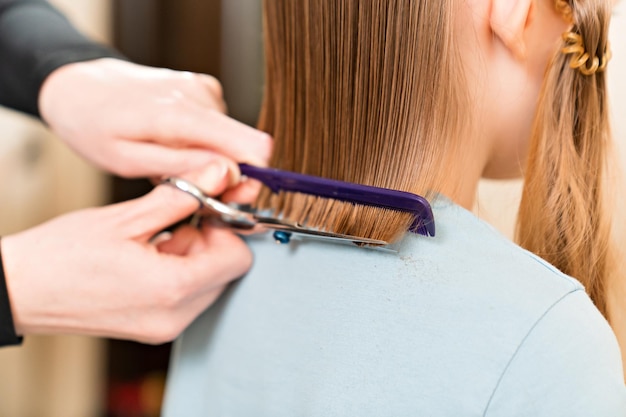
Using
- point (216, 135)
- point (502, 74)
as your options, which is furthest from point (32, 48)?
point (502, 74)

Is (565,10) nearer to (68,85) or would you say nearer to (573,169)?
(573,169)

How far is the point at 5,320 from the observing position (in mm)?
512

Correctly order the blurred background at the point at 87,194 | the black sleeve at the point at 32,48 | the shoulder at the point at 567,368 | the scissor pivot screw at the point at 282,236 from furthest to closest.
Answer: the blurred background at the point at 87,194
the black sleeve at the point at 32,48
the scissor pivot screw at the point at 282,236
the shoulder at the point at 567,368

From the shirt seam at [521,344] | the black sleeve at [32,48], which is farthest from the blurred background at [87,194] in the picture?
the shirt seam at [521,344]

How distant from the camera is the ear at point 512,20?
38 cm

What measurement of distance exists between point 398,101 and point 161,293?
0.23m

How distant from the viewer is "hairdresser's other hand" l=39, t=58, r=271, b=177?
53 cm

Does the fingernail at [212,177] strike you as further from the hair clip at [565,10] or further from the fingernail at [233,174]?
the hair clip at [565,10]

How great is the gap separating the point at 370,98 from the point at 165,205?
0.62 ft

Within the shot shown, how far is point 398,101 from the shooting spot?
1.35 ft

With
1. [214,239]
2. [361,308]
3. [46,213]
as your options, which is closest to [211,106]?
→ [214,239]

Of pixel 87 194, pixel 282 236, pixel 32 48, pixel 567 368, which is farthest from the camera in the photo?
pixel 87 194

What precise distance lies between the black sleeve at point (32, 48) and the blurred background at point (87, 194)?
0.80 ft

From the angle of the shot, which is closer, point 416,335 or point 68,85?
point 416,335
